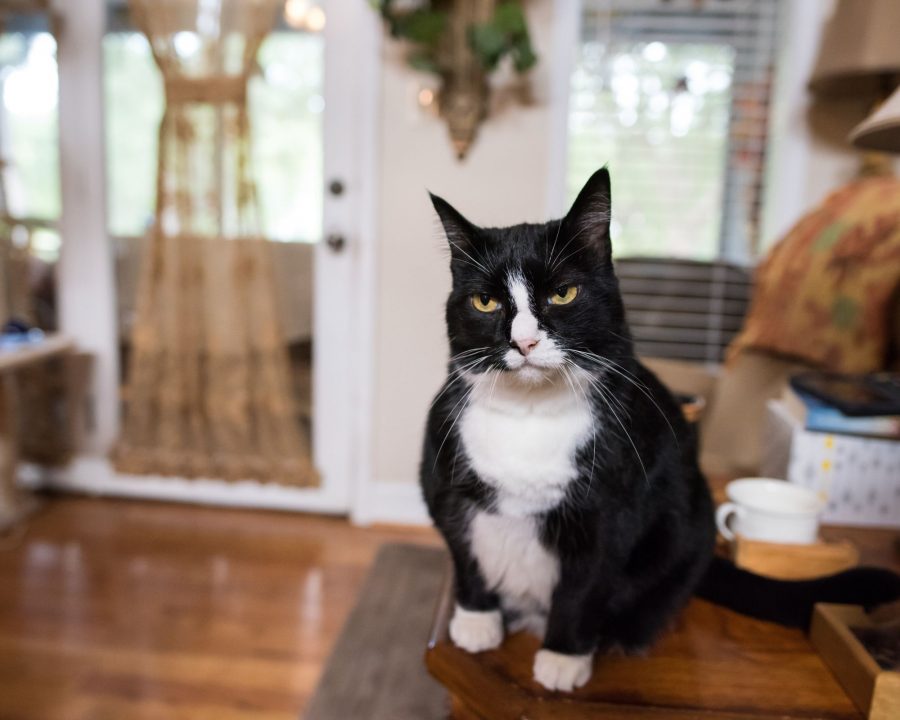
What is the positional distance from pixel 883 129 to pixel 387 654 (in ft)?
4.35

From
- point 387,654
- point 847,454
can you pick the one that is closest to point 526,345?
point 847,454

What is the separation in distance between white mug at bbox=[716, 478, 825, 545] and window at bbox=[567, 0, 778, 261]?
155 cm

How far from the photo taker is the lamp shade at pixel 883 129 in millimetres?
783

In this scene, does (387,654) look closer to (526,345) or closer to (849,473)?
(849,473)

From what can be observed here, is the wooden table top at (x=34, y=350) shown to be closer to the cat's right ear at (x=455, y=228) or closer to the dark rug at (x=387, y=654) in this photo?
the dark rug at (x=387, y=654)

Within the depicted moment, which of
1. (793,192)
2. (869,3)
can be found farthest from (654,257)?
(869,3)

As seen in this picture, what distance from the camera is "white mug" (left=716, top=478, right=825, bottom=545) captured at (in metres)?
0.91

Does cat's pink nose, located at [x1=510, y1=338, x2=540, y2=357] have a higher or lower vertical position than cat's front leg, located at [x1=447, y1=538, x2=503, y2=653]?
higher

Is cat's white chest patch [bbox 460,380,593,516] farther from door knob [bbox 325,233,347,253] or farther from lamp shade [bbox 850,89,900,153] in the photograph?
door knob [bbox 325,233,347,253]

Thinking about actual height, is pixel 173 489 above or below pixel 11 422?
below

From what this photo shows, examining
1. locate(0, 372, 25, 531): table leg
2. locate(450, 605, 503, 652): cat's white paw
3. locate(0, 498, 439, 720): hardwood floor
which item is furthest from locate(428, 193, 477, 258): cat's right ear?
locate(0, 372, 25, 531): table leg

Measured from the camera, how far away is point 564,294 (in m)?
0.69

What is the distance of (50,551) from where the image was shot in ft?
7.14

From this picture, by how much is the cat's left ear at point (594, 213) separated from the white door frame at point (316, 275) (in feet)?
5.59
